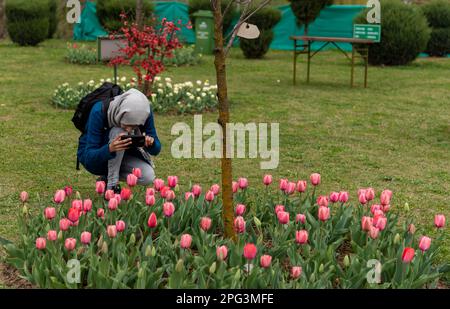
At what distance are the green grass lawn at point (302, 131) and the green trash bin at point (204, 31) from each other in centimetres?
310

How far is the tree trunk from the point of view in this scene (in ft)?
14.1

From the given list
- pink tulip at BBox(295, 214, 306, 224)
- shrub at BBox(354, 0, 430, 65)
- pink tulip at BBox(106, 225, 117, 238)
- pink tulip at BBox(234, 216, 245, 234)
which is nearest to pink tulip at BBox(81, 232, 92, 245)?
pink tulip at BBox(106, 225, 117, 238)

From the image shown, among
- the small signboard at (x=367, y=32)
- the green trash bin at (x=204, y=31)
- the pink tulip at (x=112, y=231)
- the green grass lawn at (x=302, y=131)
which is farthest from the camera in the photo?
the green trash bin at (x=204, y=31)

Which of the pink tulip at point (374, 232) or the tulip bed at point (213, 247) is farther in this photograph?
the pink tulip at point (374, 232)

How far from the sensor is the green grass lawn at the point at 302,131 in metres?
7.18

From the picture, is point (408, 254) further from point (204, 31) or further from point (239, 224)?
point (204, 31)

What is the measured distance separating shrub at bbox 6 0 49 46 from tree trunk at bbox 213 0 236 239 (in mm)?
18145

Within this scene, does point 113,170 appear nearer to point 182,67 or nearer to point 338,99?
point 338,99

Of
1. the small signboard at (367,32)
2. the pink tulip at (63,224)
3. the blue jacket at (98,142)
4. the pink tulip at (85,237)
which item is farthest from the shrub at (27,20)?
the pink tulip at (85,237)

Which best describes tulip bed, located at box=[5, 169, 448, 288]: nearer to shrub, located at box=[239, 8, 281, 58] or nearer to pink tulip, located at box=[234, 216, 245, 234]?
pink tulip, located at box=[234, 216, 245, 234]

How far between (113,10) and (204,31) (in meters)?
3.34

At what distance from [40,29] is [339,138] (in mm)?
14215

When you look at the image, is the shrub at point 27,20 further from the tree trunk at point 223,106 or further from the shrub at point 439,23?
the tree trunk at point 223,106

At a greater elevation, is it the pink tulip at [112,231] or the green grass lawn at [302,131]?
the pink tulip at [112,231]
